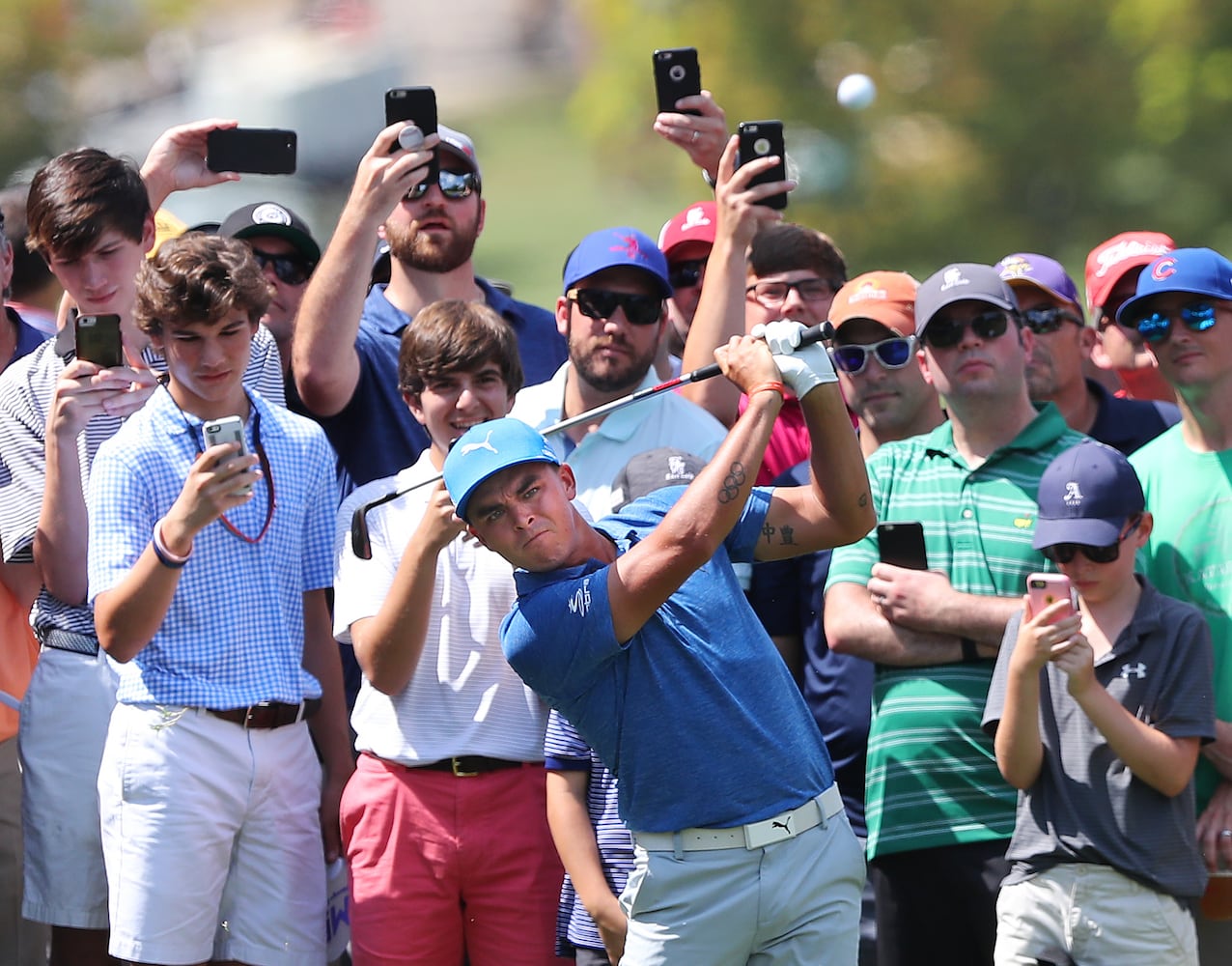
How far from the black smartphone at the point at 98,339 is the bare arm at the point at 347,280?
26.8 inches

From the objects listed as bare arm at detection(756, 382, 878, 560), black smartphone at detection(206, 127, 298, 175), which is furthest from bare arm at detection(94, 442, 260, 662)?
black smartphone at detection(206, 127, 298, 175)

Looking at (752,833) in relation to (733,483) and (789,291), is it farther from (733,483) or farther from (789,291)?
(789,291)

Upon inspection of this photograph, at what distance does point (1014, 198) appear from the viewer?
139 feet

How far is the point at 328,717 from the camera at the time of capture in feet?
17.0

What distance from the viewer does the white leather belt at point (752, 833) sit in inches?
160

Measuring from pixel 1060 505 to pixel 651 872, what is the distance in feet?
4.80

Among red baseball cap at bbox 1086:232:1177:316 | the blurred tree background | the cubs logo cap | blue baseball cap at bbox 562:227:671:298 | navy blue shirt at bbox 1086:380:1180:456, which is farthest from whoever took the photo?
the blurred tree background

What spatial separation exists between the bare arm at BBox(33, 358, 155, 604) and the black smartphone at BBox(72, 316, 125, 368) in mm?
29

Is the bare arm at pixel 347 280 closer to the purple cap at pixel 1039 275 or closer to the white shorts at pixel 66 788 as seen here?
the white shorts at pixel 66 788

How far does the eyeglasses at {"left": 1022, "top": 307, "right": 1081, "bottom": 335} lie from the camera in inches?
237

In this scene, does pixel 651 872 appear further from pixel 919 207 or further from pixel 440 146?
pixel 919 207

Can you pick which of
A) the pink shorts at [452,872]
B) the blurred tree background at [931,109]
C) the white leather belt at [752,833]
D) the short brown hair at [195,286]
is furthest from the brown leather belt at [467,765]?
the blurred tree background at [931,109]

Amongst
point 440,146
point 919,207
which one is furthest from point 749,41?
point 440,146

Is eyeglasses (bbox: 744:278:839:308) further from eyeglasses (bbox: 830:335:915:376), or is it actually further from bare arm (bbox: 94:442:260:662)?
bare arm (bbox: 94:442:260:662)
